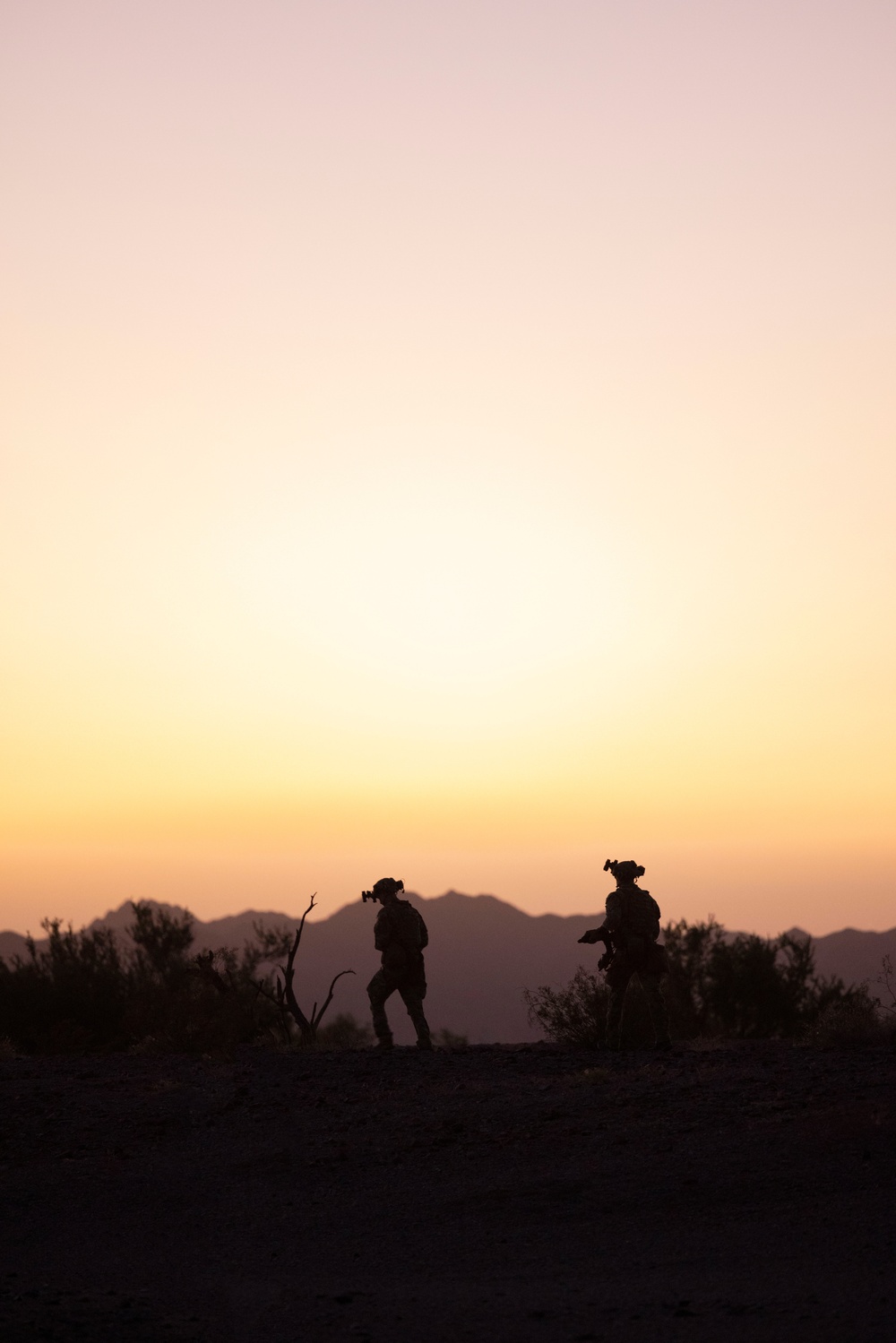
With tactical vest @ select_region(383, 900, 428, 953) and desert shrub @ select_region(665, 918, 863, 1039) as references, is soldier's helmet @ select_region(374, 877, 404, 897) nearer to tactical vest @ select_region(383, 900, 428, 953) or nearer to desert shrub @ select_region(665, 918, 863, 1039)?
tactical vest @ select_region(383, 900, 428, 953)

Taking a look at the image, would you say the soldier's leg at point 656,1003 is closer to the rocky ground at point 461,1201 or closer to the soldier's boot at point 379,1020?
the rocky ground at point 461,1201

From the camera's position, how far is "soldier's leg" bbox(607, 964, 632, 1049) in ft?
52.9

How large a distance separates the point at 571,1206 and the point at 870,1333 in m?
3.30

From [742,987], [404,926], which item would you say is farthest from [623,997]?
[742,987]

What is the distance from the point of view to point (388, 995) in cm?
1777

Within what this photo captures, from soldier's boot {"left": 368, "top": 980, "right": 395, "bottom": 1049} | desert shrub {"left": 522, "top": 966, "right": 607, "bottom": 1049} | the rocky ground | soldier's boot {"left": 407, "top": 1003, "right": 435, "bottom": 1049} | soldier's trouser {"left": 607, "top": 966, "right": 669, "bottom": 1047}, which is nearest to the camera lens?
the rocky ground

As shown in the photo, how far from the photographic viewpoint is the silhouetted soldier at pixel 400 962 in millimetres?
17875

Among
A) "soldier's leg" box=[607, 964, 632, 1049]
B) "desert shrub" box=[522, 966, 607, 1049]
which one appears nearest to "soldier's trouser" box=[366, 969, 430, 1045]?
"desert shrub" box=[522, 966, 607, 1049]

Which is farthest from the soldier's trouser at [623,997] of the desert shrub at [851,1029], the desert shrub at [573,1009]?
the desert shrub at [851,1029]

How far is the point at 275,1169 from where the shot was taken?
1144 centimetres

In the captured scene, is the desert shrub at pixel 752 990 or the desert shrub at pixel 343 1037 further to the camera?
the desert shrub at pixel 752 990

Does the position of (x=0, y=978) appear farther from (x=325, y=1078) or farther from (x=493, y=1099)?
(x=493, y=1099)

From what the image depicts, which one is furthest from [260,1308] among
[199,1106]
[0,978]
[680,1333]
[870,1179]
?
[0,978]

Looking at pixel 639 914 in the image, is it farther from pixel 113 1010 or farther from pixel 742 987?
pixel 742 987
